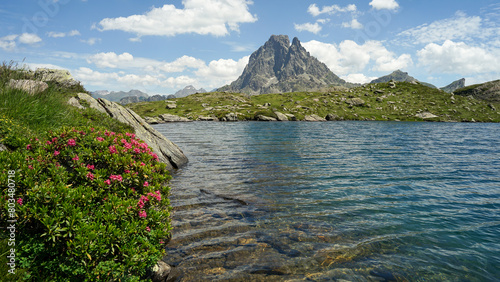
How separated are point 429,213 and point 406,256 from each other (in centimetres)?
579

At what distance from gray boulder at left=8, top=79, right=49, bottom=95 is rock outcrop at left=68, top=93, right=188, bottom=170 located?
24.0 feet

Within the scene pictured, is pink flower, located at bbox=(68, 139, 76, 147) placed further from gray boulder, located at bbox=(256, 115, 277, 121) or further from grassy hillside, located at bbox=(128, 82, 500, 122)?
grassy hillside, located at bbox=(128, 82, 500, 122)

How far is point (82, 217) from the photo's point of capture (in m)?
6.32

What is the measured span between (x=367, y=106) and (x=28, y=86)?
175 meters

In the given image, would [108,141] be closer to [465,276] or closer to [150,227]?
[150,227]

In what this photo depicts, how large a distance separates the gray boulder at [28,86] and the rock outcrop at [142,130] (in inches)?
288

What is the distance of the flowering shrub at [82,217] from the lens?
566 cm

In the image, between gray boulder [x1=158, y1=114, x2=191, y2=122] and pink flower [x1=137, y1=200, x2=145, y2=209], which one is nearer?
pink flower [x1=137, y1=200, x2=145, y2=209]

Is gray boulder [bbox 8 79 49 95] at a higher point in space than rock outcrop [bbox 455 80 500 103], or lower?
lower

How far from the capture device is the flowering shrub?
5660 millimetres

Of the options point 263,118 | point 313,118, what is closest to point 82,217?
point 263,118

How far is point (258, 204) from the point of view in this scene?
→ 14.8 m

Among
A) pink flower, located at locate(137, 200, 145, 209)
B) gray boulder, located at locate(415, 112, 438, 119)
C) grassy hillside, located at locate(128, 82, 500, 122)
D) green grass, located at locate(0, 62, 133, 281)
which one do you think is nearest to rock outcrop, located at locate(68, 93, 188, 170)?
green grass, located at locate(0, 62, 133, 281)

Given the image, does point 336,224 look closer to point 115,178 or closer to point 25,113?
point 115,178
